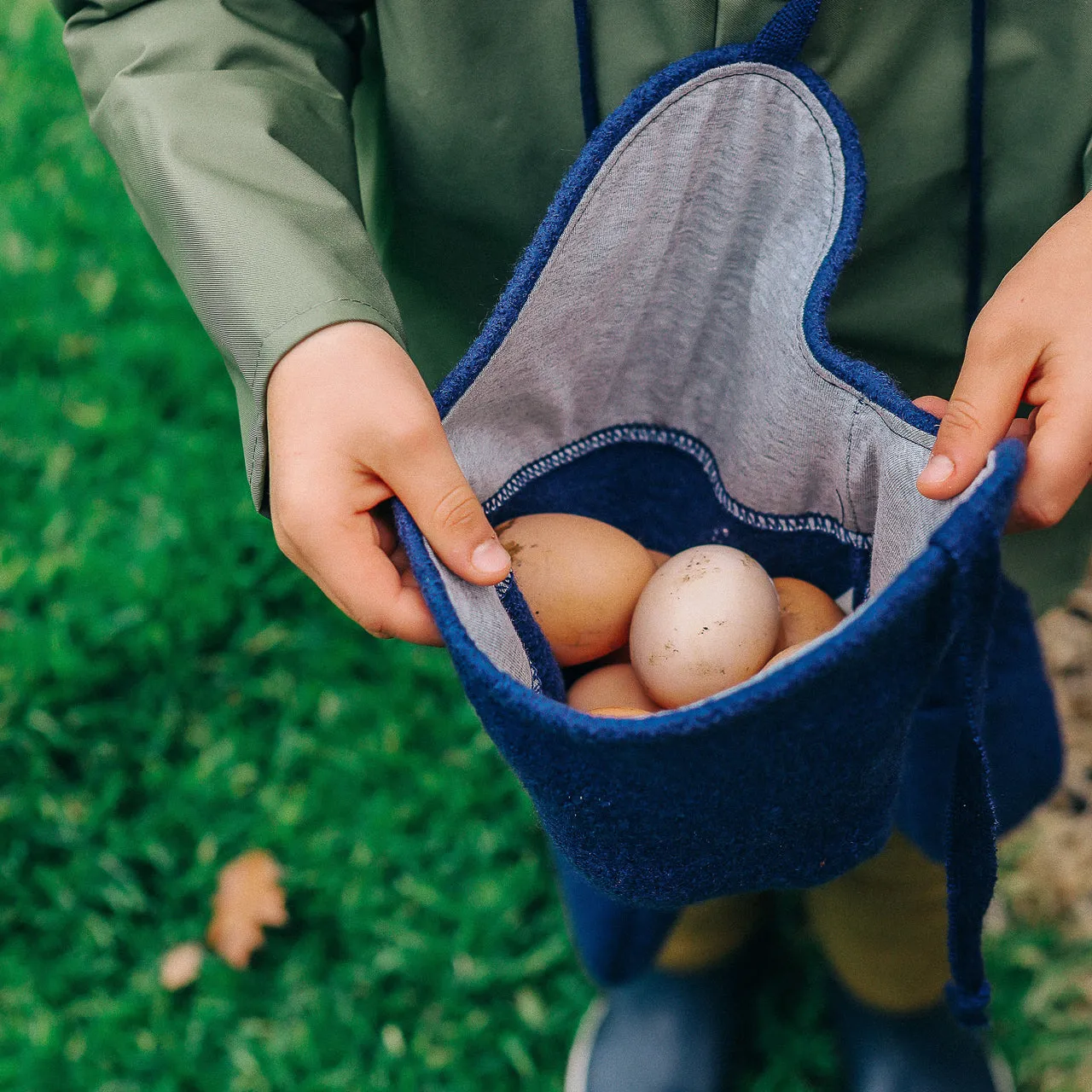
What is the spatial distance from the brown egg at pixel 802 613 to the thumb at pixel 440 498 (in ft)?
1.04

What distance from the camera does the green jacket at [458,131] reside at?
0.99 m

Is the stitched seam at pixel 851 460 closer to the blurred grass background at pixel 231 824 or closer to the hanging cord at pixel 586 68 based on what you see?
the hanging cord at pixel 586 68

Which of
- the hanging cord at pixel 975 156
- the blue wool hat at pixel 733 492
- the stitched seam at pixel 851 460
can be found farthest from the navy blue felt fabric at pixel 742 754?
the hanging cord at pixel 975 156

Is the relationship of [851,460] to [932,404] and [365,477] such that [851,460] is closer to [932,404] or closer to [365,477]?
[932,404]

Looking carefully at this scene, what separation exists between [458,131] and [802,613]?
0.60 m

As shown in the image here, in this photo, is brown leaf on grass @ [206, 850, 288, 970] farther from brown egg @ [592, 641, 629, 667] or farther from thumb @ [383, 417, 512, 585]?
thumb @ [383, 417, 512, 585]

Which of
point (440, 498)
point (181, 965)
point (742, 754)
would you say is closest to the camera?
point (742, 754)

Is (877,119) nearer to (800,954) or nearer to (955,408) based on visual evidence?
(955,408)

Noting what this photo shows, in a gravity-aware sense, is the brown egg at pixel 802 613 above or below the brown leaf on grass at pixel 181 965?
above

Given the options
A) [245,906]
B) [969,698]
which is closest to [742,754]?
[969,698]

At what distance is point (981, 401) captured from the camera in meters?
0.84

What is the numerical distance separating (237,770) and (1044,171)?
150 centimetres

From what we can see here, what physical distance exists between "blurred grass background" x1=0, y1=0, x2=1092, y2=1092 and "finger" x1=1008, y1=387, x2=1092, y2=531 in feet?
3.69

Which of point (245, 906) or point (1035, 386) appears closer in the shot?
point (1035, 386)
